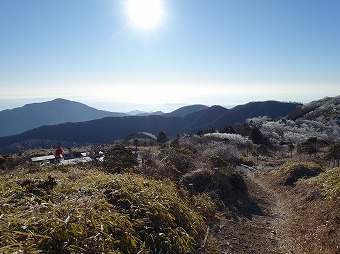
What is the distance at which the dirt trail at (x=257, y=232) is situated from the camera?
7.61 metres

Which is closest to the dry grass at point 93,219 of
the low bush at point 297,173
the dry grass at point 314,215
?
the dry grass at point 314,215

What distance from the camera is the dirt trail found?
7.61 m

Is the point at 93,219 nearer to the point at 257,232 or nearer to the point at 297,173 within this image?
the point at 257,232

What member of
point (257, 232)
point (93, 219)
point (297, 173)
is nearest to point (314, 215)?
point (257, 232)

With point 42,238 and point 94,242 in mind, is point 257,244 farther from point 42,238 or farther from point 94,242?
point 42,238

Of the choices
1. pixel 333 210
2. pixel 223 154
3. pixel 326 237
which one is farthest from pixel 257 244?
pixel 223 154

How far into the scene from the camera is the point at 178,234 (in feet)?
20.1

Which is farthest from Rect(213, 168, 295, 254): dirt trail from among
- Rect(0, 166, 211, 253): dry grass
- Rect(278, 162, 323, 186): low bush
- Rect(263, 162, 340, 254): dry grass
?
Rect(278, 162, 323, 186): low bush

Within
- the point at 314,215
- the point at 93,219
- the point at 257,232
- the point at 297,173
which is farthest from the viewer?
the point at 297,173

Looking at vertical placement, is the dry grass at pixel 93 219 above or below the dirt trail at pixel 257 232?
above

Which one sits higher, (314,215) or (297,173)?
(314,215)

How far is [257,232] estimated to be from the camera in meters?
8.91

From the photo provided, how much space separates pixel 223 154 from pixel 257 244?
1771 centimetres

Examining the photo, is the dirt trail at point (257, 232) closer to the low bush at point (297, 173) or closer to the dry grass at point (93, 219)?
the dry grass at point (93, 219)
